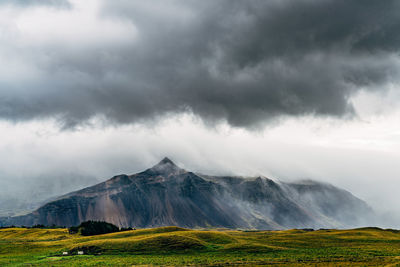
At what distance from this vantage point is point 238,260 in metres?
126

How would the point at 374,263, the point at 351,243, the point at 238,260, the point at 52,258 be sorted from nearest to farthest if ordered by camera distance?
the point at 374,263
the point at 238,260
the point at 52,258
the point at 351,243

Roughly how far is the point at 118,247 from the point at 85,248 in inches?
604

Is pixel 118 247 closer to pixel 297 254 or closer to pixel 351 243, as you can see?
pixel 297 254

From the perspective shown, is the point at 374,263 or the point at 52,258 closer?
the point at 374,263

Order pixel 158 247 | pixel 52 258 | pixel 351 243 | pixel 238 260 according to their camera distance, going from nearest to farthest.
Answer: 1. pixel 238 260
2. pixel 52 258
3. pixel 158 247
4. pixel 351 243

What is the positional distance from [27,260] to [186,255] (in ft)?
204

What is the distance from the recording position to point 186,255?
464 ft

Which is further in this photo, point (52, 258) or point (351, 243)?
point (351, 243)

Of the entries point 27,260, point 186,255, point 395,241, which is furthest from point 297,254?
point 27,260

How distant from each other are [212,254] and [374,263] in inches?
2415

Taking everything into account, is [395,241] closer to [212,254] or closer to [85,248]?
[212,254]

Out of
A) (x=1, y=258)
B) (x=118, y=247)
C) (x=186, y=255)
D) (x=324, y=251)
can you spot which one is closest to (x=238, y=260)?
(x=186, y=255)

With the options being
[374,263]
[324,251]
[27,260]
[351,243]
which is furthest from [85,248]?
[351,243]

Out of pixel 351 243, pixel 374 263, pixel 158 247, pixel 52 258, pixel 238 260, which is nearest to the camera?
pixel 374 263
